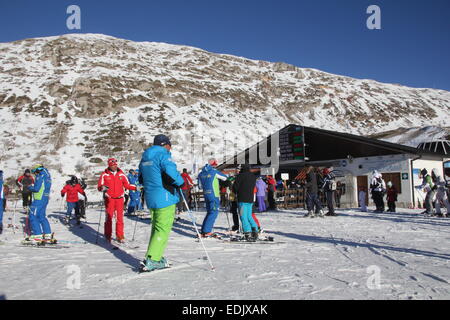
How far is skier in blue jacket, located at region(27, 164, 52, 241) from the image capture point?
7.93 meters

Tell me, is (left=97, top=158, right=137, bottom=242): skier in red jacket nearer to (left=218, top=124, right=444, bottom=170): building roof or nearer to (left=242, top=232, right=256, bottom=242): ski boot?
(left=242, top=232, right=256, bottom=242): ski boot

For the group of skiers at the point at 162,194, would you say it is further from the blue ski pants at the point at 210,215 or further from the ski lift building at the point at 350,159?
the ski lift building at the point at 350,159

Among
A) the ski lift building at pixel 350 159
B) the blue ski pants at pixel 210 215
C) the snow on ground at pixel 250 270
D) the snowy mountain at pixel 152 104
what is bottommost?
the snow on ground at pixel 250 270

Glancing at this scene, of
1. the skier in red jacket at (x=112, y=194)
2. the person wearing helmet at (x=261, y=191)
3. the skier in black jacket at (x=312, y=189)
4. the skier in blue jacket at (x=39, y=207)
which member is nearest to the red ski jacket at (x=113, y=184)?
the skier in red jacket at (x=112, y=194)

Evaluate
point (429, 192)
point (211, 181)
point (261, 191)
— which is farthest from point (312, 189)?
point (211, 181)

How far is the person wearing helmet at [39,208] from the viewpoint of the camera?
26.0 ft

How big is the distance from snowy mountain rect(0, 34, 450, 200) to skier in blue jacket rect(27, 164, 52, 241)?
2492cm

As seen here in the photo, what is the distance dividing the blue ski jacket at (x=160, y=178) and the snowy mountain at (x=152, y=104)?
95.3 feet

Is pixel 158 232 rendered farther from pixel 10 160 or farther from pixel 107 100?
pixel 107 100

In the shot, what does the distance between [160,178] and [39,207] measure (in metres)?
4.66

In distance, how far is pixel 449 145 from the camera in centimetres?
3123

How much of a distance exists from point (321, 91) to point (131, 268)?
238 feet
